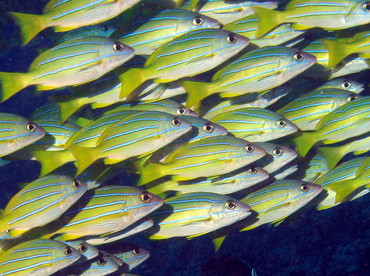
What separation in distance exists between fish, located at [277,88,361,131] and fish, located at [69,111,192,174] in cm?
139

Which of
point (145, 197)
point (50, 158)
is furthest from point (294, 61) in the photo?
point (50, 158)

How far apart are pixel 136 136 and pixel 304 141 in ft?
6.32

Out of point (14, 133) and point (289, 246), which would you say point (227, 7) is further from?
point (289, 246)

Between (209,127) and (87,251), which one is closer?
(87,251)

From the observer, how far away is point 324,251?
7047mm

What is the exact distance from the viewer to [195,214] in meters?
3.77

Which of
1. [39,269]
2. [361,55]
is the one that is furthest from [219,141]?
[39,269]

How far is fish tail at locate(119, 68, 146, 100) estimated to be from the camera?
12.2 feet

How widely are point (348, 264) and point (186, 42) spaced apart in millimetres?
5609

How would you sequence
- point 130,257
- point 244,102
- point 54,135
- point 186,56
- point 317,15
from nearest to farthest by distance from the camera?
1. point 186,56
2. point 317,15
3. point 54,135
4. point 130,257
5. point 244,102

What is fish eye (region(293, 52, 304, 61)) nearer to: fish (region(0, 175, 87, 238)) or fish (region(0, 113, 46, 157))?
fish (region(0, 175, 87, 238))

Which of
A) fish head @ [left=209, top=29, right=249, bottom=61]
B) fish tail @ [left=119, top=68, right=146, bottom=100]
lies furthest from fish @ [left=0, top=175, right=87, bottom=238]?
fish head @ [left=209, top=29, right=249, bottom=61]

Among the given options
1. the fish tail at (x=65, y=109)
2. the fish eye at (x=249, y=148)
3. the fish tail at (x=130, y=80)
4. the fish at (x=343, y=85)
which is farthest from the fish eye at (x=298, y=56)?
the fish tail at (x=65, y=109)

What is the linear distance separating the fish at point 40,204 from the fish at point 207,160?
71 centimetres
